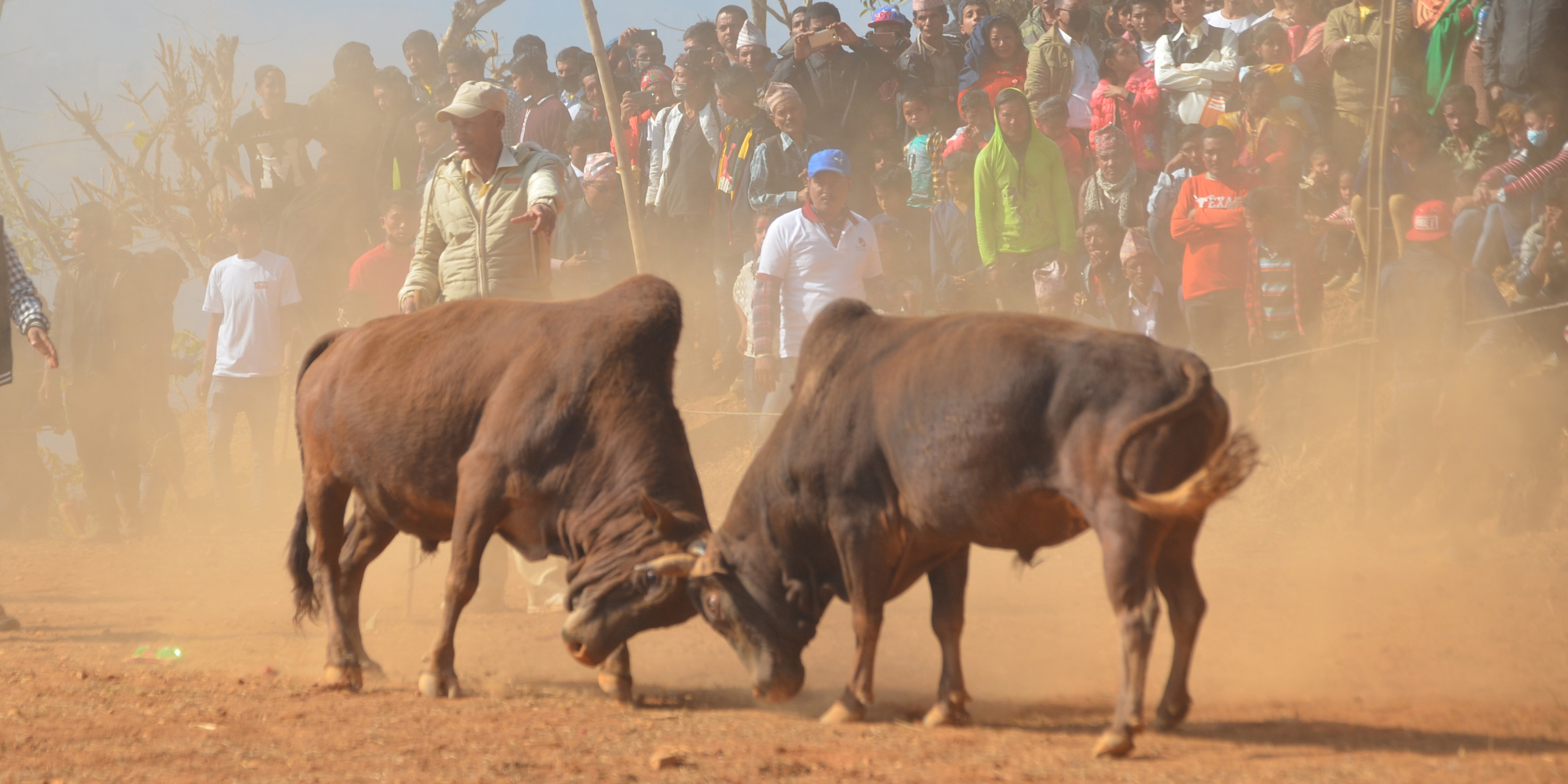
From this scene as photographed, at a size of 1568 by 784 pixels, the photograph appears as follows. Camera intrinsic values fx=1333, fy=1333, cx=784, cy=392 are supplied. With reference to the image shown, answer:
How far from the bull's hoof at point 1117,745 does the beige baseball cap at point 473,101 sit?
14.8 ft

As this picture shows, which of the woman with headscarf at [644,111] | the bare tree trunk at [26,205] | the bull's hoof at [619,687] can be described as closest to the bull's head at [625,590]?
the bull's hoof at [619,687]

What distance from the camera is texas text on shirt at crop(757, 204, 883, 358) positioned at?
8.98 m

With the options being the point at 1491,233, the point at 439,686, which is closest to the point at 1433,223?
the point at 1491,233

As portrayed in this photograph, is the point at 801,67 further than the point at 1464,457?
Yes

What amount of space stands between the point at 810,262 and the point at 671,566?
13.9 feet

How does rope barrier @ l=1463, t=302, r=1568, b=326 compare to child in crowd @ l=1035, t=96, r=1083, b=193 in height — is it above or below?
below

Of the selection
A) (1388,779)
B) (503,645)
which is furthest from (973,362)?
(503,645)

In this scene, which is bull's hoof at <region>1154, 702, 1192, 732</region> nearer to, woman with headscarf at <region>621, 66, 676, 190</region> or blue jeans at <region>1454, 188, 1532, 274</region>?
blue jeans at <region>1454, 188, 1532, 274</region>

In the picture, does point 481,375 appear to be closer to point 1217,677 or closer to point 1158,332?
point 1217,677

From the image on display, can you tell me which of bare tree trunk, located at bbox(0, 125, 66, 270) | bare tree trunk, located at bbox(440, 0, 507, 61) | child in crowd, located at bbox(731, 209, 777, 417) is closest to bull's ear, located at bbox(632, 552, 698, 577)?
child in crowd, located at bbox(731, 209, 777, 417)

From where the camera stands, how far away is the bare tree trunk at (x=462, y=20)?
14750 millimetres

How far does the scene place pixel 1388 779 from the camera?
12.6 feet

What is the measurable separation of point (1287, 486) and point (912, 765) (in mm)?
6192

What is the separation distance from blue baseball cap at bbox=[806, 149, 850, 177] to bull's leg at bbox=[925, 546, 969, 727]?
410cm
